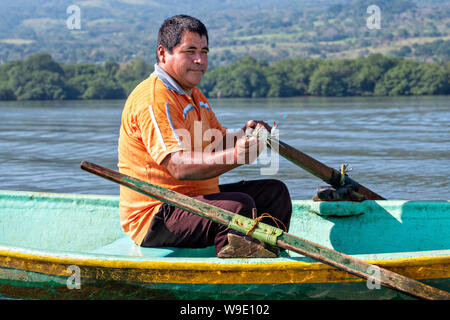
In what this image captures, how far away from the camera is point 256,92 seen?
77000 mm

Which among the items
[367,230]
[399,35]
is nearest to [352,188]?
[367,230]

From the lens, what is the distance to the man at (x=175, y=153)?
14.0 ft

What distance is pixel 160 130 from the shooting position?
4.27 m

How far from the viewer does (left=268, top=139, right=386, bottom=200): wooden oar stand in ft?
17.6

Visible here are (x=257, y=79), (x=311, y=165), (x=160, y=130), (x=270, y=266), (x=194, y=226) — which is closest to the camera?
(x=160, y=130)

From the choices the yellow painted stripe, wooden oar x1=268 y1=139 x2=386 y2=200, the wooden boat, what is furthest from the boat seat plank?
wooden oar x1=268 y1=139 x2=386 y2=200

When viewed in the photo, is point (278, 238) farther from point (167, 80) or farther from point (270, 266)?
point (167, 80)

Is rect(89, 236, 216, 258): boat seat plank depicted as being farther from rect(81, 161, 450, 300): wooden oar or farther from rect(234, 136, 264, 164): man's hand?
rect(234, 136, 264, 164): man's hand

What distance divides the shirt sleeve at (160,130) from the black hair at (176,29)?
44 centimetres

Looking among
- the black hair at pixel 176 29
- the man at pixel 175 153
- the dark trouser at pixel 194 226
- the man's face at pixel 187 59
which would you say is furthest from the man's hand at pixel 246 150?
the black hair at pixel 176 29

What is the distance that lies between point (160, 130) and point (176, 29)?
0.71 meters

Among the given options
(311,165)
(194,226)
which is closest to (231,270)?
(194,226)

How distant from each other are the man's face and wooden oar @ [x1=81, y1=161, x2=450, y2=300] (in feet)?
2.58
